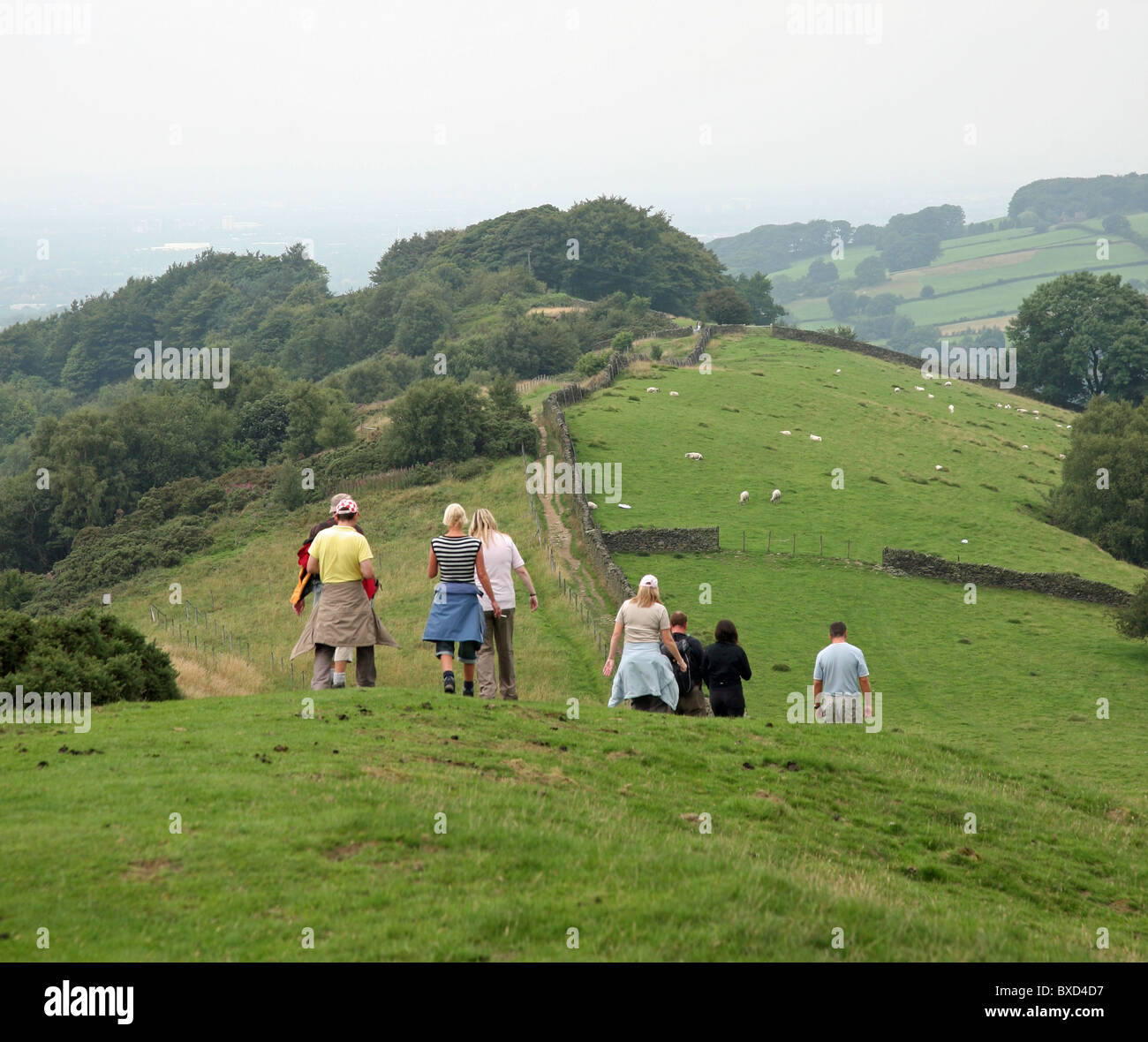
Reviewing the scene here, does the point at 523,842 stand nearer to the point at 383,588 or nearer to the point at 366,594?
the point at 366,594

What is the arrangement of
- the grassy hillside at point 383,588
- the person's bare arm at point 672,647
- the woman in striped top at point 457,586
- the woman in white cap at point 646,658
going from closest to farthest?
the woman in striped top at point 457,586, the woman in white cap at point 646,658, the person's bare arm at point 672,647, the grassy hillside at point 383,588

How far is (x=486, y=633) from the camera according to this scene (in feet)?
50.2

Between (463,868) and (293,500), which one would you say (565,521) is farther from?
(463,868)

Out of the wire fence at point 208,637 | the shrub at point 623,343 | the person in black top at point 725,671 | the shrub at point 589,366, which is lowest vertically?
the wire fence at point 208,637

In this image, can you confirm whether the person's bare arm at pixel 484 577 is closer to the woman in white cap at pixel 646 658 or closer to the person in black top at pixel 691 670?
Answer: the woman in white cap at pixel 646 658

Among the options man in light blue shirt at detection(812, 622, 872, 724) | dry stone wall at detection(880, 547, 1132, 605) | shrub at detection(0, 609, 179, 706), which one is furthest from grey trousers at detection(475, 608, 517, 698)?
dry stone wall at detection(880, 547, 1132, 605)

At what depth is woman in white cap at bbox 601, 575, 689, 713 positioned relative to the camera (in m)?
14.5

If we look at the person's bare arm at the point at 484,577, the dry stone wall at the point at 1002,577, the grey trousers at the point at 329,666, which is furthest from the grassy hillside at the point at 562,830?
the dry stone wall at the point at 1002,577

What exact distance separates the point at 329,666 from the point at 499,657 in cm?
248

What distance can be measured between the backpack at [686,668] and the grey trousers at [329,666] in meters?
4.37

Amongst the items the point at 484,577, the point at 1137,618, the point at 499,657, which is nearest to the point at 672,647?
the point at 499,657

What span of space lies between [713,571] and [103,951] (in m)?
30.3

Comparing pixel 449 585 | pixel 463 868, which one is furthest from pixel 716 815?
pixel 449 585

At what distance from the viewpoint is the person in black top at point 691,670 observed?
1541 cm
